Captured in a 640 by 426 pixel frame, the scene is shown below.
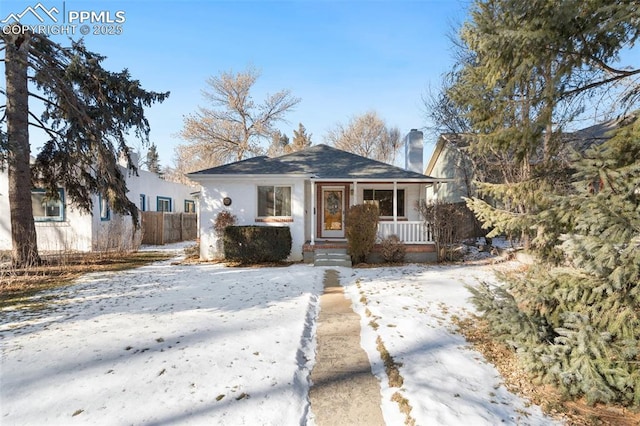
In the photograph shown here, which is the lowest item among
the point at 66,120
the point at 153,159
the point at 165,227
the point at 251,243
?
the point at 251,243

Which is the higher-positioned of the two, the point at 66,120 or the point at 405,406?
the point at 66,120

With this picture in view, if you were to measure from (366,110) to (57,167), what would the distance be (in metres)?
33.9

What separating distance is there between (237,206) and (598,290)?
10112 millimetres

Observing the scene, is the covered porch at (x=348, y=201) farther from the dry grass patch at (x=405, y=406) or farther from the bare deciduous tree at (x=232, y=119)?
the bare deciduous tree at (x=232, y=119)

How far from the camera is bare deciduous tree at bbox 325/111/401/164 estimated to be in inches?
1532

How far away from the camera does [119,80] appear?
9.86 metres

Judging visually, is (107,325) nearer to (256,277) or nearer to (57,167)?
(256,277)

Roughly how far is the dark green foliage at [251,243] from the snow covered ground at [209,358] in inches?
136

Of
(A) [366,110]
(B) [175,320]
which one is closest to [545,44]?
(B) [175,320]

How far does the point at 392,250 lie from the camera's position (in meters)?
10.5

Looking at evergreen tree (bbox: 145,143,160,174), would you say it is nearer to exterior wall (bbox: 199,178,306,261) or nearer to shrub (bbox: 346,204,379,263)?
exterior wall (bbox: 199,178,306,261)

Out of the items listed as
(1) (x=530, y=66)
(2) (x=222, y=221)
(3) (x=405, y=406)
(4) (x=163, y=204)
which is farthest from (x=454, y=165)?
(4) (x=163, y=204)

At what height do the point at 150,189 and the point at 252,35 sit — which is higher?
the point at 252,35

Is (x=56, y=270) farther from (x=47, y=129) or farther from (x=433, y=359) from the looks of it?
(x=433, y=359)
